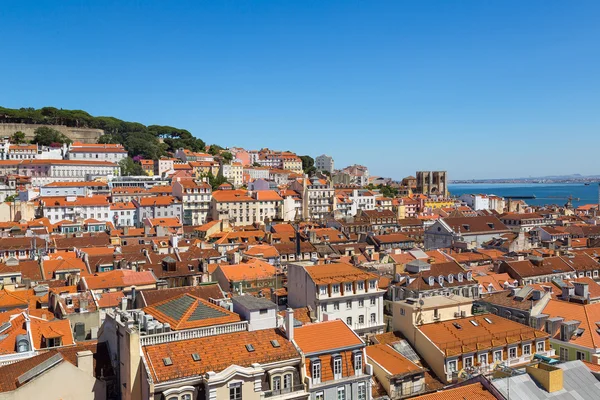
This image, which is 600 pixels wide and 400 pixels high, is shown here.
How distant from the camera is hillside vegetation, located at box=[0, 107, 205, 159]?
170 m

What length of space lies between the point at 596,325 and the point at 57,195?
356ft

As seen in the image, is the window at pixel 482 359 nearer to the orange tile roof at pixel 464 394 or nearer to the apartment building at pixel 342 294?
the orange tile roof at pixel 464 394

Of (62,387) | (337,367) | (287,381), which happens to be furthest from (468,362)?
(62,387)

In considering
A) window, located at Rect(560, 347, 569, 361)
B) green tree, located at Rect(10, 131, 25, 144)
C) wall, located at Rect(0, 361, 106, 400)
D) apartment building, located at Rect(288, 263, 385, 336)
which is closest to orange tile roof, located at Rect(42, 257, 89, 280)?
apartment building, located at Rect(288, 263, 385, 336)

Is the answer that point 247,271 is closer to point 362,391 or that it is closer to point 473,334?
point 473,334

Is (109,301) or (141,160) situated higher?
(141,160)

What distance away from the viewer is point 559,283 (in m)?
44.4

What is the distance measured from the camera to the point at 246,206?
11681 cm

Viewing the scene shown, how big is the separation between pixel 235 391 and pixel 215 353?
6.33ft

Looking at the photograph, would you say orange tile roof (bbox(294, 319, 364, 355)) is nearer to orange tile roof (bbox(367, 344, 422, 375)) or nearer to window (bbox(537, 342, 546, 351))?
orange tile roof (bbox(367, 344, 422, 375))

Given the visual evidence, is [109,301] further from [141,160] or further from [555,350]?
[141,160]

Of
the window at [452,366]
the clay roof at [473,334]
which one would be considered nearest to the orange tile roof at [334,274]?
the clay roof at [473,334]

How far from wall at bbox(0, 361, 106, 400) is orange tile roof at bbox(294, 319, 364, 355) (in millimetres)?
8680

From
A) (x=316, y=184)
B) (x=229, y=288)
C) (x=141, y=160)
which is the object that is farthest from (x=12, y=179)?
(x=229, y=288)
